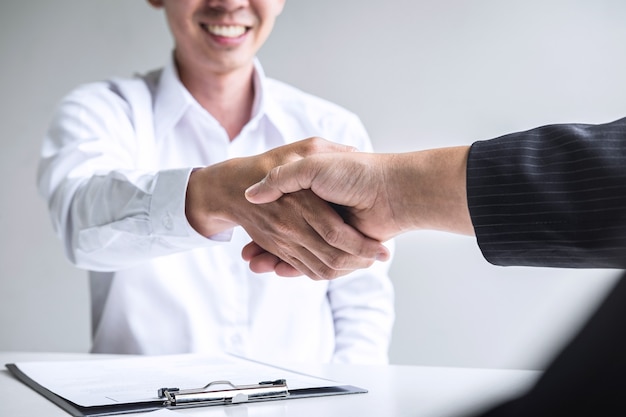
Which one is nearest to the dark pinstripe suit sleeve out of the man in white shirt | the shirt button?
the man in white shirt

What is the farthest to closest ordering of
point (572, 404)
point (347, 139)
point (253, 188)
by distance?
1. point (347, 139)
2. point (253, 188)
3. point (572, 404)

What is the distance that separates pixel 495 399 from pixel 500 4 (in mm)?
2239

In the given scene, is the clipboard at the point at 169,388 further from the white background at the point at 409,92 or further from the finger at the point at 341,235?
the white background at the point at 409,92

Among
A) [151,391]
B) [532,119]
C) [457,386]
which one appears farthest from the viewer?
[532,119]

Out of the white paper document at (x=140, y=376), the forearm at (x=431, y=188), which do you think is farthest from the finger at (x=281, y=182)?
the white paper document at (x=140, y=376)

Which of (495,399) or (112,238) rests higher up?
(112,238)

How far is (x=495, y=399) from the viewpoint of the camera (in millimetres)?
272

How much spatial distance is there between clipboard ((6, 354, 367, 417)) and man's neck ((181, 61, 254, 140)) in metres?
0.78

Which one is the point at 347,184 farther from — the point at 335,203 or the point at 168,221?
the point at 168,221

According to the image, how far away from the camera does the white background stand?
2277 mm

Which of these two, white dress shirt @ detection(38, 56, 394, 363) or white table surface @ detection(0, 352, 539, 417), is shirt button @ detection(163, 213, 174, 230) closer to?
white dress shirt @ detection(38, 56, 394, 363)

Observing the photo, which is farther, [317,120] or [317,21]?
[317,21]

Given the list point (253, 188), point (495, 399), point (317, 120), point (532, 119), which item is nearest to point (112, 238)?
point (253, 188)

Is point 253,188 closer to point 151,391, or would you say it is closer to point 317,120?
point 151,391
